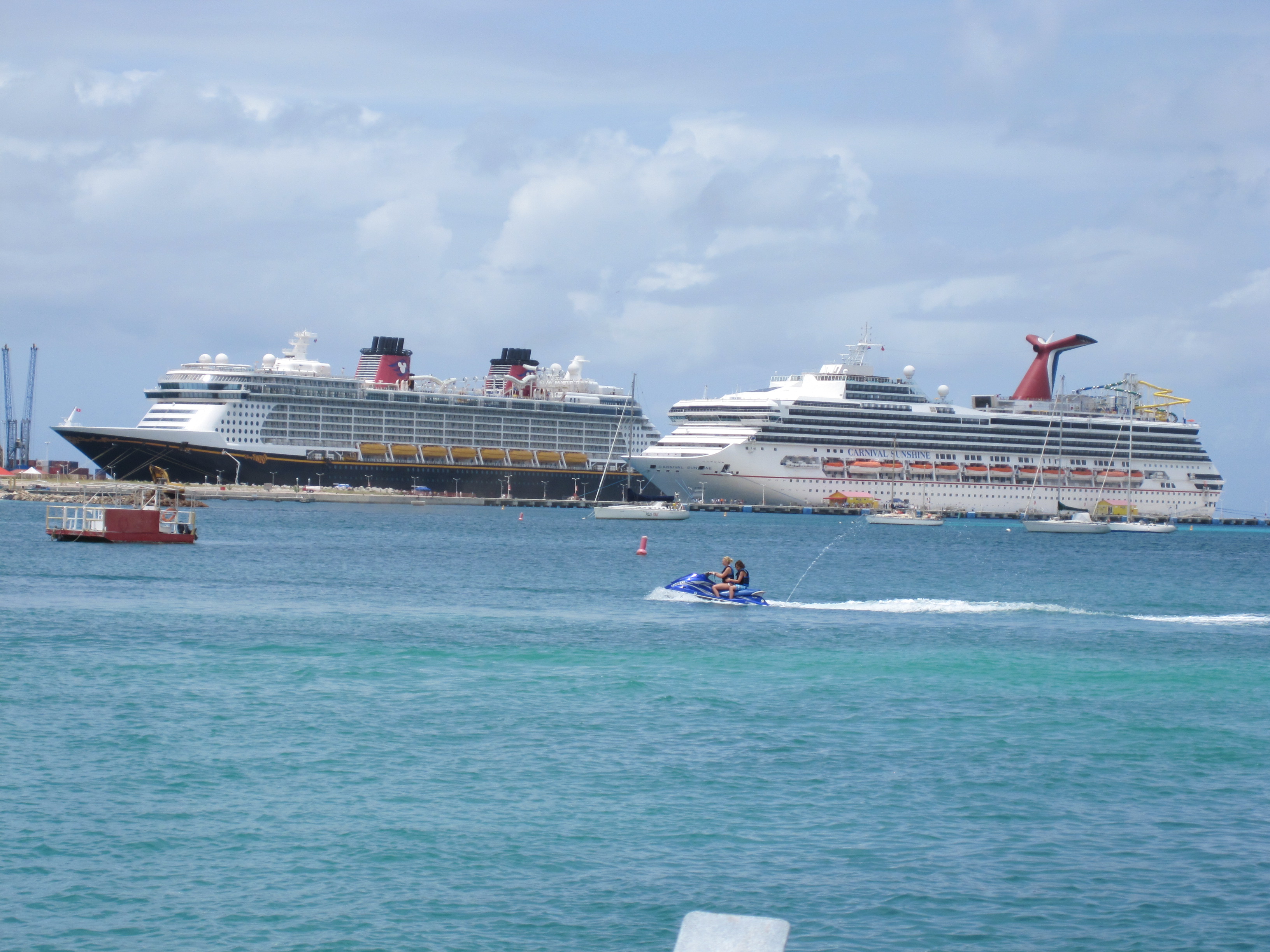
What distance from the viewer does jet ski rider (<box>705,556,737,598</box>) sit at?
3666 cm

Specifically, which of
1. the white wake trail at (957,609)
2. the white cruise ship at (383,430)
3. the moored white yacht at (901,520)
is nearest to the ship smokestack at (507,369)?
the white cruise ship at (383,430)

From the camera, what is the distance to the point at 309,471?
120m

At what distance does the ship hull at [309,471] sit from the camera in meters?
111

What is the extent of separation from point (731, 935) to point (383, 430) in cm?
11970

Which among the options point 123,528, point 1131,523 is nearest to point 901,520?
point 1131,523

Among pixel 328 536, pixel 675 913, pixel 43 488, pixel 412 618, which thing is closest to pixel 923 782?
pixel 675 913

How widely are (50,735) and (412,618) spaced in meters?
14.9

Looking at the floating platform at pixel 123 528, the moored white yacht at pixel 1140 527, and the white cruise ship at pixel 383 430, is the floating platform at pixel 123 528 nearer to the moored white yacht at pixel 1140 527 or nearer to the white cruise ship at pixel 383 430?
the white cruise ship at pixel 383 430

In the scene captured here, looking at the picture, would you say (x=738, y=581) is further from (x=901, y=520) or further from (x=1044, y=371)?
(x=1044, y=371)

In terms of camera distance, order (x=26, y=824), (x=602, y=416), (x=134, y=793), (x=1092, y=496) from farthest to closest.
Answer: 1. (x=602, y=416)
2. (x=1092, y=496)
3. (x=134, y=793)
4. (x=26, y=824)

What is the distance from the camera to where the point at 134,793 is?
50.1 feet

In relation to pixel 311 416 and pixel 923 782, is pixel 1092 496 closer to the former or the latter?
pixel 311 416

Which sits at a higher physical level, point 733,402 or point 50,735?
point 733,402

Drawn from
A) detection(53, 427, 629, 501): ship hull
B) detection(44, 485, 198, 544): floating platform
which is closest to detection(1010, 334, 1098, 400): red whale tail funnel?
detection(53, 427, 629, 501): ship hull
